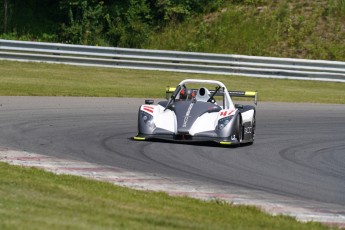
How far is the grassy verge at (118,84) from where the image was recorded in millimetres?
24750

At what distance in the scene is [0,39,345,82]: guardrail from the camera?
96.8 feet

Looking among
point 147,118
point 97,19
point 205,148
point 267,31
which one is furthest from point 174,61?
point 205,148

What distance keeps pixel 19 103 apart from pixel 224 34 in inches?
575

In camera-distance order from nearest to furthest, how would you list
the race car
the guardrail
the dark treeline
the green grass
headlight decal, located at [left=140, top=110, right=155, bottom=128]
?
the green grass → the race car → headlight decal, located at [left=140, top=110, right=155, bottom=128] → the guardrail → the dark treeline

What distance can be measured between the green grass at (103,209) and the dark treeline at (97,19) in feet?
80.5

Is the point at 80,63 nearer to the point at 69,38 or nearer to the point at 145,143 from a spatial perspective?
the point at 69,38

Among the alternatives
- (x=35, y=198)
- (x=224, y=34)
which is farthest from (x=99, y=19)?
(x=35, y=198)

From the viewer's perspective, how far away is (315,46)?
3284 cm

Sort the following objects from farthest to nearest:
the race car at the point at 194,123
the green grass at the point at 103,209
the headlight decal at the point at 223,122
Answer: the headlight decal at the point at 223,122, the race car at the point at 194,123, the green grass at the point at 103,209

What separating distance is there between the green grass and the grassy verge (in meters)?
13.8

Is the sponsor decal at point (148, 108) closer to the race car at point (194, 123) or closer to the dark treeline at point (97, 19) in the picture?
the race car at point (194, 123)

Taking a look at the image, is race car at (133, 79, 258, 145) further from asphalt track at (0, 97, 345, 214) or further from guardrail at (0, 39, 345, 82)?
guardrail at (0, 39, 345, 82)

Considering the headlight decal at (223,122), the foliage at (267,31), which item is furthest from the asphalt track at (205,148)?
the foliage at (267,31)

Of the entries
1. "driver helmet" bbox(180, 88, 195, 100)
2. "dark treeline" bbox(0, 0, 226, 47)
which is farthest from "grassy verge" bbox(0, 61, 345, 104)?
"driver helmet" bbox(180, 88, 195, 100)
